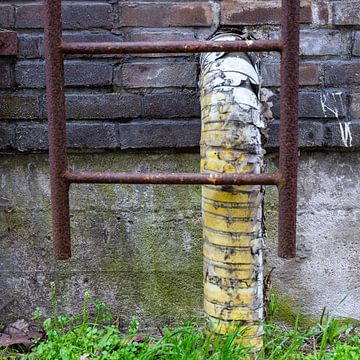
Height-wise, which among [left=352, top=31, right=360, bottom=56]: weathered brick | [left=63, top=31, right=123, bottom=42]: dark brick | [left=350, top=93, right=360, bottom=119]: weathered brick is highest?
[left=63, top=31, right=123, bottom=42]: dark brick

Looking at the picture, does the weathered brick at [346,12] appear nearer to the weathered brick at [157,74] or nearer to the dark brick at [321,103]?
the dark brick at [321,103]

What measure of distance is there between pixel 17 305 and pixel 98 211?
0.45 m

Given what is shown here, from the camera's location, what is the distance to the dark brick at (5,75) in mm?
1869

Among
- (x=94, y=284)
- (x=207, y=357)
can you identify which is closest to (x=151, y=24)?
(x=94, y=284)

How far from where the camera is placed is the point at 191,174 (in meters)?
1.34

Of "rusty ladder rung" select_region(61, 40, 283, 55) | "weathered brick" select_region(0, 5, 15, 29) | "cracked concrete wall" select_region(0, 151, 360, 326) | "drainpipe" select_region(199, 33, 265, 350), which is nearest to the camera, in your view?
"rusty ladder rung" select_region(61, 40, 283, 55)

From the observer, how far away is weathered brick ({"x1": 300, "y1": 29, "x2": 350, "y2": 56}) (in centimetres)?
188

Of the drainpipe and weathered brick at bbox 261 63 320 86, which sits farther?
weathered brick at bbox 261 63 320 86

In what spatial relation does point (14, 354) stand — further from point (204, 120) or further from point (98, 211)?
point (204, 120)

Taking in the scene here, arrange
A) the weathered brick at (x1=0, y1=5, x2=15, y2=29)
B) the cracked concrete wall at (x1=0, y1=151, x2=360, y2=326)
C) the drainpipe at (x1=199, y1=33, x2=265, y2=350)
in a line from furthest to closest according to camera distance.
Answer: the cracked concrete wall at (x1=0, y1=151, x2=360, y2=326), the weathered brick at (x1=0, y1=5, x2=15, y2=29), the drainpipe at (x1=199, y1=33, x2=265, y2=350)

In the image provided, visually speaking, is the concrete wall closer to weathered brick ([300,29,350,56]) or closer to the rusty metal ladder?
weathered brick ([300,29,350,56])

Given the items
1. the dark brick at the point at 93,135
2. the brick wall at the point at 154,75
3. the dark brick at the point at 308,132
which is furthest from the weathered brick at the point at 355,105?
the dark brick at the point at 93,135

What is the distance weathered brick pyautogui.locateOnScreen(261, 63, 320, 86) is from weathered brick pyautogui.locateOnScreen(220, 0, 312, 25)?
0.15 m

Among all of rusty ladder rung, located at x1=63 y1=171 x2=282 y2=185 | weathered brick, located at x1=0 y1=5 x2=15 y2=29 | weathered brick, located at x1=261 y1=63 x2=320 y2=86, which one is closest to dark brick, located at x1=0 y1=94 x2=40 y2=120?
weathered brick, located at x1=0 y1=5 x2=15 y2=29
